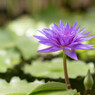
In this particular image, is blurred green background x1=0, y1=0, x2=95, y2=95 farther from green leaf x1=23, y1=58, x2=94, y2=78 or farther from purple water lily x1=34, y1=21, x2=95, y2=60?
purple water lily x1=34, y1=21, x2=95, y2=60

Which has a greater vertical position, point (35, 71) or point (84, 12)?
point (84, 12)

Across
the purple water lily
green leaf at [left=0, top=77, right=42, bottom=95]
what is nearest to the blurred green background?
green leaf at [left=0, top=77, right=42, bottom=95]

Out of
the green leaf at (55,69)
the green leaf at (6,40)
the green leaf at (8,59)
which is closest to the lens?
the green leaf at (55,69)

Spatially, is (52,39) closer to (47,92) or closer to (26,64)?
(47,92)

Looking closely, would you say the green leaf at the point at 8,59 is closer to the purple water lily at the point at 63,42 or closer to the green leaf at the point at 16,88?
the green leaf at the point at 16,88

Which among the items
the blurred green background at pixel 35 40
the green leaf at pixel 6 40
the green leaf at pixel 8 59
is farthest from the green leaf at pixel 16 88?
the green leaf at pixel 6 40

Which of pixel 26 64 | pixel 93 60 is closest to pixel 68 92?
pixel 26 64

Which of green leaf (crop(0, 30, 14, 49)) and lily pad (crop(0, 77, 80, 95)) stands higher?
green leaf (crop(0, 30, 14, 49))

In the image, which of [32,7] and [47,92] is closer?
[47,92]
